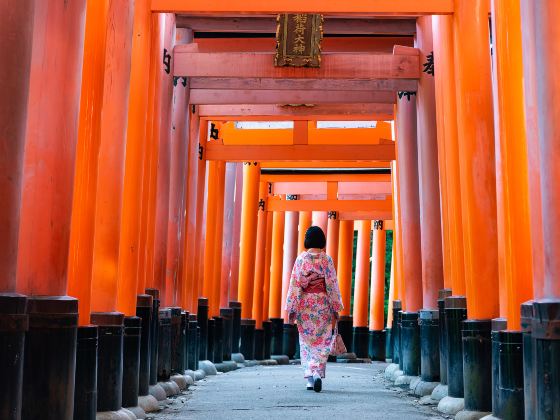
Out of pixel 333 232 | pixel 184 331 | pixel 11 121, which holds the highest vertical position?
pixel 333 232

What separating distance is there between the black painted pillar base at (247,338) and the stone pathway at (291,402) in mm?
6987

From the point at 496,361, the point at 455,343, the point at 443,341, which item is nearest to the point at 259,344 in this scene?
the point at 443,341

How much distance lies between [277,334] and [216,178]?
24.0ft

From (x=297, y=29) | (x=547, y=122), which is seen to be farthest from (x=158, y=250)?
(x=547, y=122)

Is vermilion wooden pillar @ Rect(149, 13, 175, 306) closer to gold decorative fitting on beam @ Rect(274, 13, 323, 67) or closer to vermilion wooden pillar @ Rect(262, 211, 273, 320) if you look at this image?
gold decorative fitting on beam @ Rect(274, 13, 323, 67)

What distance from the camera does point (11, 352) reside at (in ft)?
14.0

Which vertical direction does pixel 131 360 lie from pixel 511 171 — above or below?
below

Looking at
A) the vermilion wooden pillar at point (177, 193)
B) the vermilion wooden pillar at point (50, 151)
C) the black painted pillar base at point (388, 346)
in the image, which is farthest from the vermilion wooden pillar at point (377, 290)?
the vermilion wooden pillar at point (50, 151)

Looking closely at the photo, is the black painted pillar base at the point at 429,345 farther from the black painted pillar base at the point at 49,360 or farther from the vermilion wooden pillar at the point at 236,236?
the vermilion wooden pillar at the point at 236,236

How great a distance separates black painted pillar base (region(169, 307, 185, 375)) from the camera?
35.0 ft

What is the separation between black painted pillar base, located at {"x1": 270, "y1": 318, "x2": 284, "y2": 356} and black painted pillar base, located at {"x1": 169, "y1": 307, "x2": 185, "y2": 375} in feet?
37.8

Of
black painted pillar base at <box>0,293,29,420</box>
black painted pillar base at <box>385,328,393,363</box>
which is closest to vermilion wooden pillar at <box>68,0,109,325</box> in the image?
black painted pillar base at <box>0,293,29,420</box>

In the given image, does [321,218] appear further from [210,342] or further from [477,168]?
[477,168]

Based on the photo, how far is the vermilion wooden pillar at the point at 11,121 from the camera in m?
4.29
